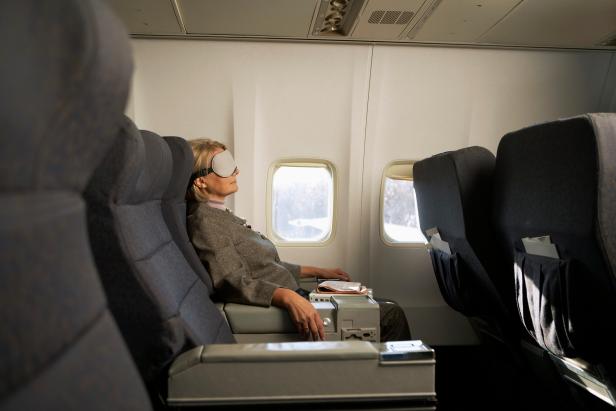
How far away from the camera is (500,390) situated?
3.20 m

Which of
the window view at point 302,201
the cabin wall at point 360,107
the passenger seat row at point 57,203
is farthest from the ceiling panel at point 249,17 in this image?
the passenger seat row at point 57,203

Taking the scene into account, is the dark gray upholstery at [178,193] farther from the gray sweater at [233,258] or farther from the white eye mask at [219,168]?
the white eye mask at [219,168]

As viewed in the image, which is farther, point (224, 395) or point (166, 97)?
point (166, 97)

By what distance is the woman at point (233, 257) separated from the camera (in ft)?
7.37

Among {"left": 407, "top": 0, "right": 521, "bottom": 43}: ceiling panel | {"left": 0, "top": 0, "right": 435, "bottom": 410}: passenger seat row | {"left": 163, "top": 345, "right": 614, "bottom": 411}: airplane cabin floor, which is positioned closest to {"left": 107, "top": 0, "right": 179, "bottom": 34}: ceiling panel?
{"left": 407, "top": 0, "right": 521, "bottom": 43}: ceiling panel

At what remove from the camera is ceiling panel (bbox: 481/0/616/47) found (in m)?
3.33

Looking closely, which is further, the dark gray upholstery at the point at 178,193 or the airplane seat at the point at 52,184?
the dark gray upholstery at the point at 178,193

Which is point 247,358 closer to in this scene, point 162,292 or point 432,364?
point 162,292

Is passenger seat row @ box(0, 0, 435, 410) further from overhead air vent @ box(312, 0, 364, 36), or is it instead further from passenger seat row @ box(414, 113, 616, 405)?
overhead air vent @ box(312, 0, 364, 36)

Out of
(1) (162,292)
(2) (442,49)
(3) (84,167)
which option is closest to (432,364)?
(1) (162,292)

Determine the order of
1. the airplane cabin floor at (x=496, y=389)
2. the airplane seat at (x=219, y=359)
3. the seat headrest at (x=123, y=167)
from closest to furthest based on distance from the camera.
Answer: the seat headrest at (x=123, y=167) < the airplane seat at (x=219, y=359) < the airplane cabin floor at (x=496, y=389)

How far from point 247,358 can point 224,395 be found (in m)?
0.11

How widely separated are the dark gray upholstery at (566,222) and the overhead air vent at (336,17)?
1.60 metres

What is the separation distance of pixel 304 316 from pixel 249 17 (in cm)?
212
